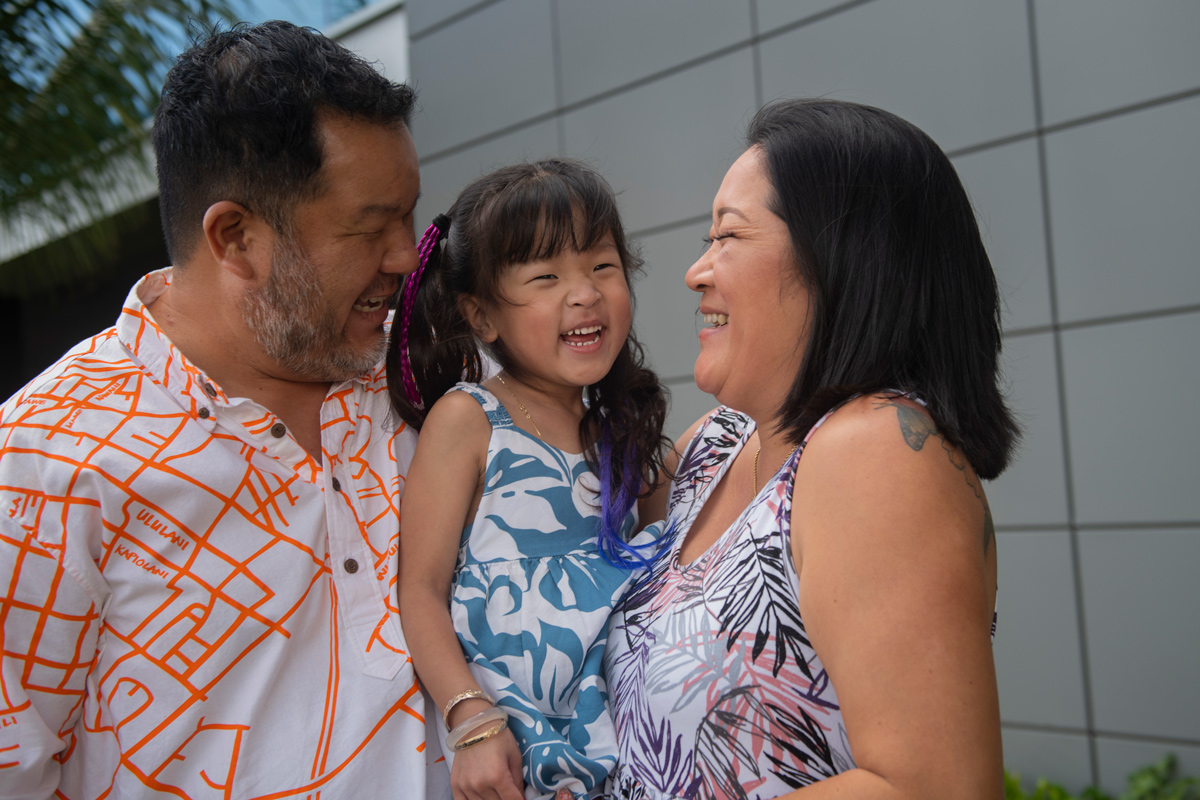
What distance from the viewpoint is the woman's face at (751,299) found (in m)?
1.51

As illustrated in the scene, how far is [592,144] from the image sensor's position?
18.3 feet

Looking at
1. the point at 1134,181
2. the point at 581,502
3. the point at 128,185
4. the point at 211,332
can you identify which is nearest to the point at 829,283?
the point at 581,502

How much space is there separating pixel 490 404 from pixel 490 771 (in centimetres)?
74

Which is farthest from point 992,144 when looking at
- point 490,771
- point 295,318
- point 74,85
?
point 74,85

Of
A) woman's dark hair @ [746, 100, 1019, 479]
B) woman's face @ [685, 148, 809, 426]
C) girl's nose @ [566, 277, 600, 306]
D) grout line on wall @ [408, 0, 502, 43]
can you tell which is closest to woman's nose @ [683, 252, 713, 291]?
woman's face @ [685, 148, 809, 426]

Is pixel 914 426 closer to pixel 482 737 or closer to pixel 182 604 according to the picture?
pixel 482 737

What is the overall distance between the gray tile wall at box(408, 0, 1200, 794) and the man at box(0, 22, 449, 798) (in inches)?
67.8

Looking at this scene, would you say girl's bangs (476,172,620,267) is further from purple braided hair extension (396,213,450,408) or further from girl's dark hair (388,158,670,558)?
purple braided hair extension (396,213,450,408)

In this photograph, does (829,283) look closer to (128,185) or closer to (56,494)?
(56,494)

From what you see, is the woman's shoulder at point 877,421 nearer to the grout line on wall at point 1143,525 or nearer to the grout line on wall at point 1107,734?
the grout line on wall at point 1143,525

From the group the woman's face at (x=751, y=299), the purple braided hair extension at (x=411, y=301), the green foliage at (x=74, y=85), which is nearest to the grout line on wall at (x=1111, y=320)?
the woman's face at (x=751, y=299)

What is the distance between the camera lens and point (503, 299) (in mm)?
2051

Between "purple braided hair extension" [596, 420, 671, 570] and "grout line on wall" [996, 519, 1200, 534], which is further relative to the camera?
"grout line on wall" [996, 519, 1200, 534]

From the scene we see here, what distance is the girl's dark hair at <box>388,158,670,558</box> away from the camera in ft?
6.60
